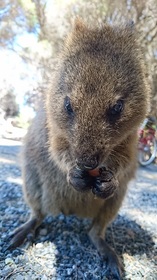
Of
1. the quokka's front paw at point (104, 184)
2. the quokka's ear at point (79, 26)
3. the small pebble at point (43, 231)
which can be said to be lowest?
the small pebble at point (43, 231)

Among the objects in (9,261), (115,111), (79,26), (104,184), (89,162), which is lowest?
(9,261)

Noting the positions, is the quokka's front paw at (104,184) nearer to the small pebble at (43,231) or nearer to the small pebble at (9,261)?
the small pebble at (9,261)

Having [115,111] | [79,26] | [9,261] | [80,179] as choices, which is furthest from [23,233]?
[79,26]

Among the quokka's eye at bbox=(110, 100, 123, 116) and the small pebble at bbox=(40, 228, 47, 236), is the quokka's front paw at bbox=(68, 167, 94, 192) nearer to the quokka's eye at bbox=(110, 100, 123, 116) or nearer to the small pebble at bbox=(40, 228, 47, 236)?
the quokka's eye at bbox=(110, 100, 123, 116)

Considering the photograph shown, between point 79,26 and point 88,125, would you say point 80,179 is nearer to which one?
point 88,125

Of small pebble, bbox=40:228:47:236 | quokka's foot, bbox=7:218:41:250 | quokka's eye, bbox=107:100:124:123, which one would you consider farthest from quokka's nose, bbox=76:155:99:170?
small pebble, bbox=40:228:47:236

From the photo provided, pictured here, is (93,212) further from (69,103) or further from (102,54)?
(102,54)

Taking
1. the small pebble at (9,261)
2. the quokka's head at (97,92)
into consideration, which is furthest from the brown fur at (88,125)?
the small pebble at (9,261)
